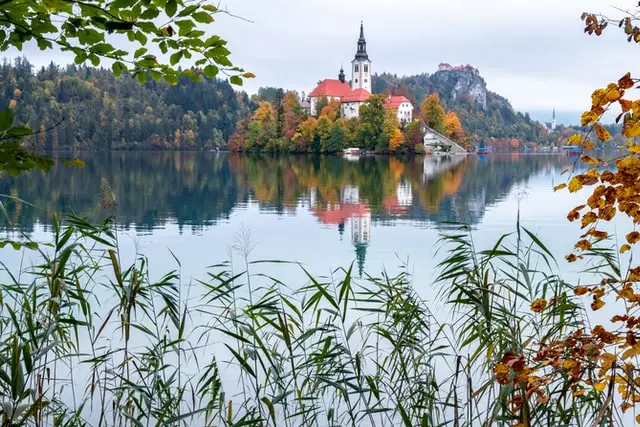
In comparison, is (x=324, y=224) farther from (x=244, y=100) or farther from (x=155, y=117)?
(x=244, y=100)

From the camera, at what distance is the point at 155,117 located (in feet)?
350

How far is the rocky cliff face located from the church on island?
57120 millimetres

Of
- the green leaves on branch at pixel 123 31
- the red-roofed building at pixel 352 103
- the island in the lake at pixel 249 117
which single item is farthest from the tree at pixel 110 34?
the red-roofed building at pixel 352 103

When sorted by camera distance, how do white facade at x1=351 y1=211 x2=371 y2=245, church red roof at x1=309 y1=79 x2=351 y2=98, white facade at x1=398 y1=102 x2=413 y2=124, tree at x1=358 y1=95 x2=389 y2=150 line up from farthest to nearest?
church red roof at x1=309 y1=79 x2=351 y2=98, white facade at x1=398 y1=102 x2=413 y2=124, tree at x1=358 y1=95 x2=389 y2=150, white facade at x1=351 y1=211 x2=371 y2=245

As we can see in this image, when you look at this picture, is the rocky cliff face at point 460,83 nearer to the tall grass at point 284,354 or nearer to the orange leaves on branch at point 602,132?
the tall grass at point 284,354

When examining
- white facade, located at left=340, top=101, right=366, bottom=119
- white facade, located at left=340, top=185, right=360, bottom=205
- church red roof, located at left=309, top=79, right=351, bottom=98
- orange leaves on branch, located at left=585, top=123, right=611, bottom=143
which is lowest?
white facade, located at left=340, top=185, right=360, bottom=205

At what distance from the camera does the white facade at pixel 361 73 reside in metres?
108

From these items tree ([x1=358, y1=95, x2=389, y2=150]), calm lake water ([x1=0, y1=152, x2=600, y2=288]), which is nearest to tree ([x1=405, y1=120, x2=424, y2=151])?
tree ([x1=358, y1=95, x2=389, y2=150])

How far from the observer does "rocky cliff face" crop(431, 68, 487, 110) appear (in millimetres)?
164750

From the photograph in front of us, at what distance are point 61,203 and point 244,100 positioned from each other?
104m

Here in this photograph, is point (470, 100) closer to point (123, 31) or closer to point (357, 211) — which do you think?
point (357, 211)

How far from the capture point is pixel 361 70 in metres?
108

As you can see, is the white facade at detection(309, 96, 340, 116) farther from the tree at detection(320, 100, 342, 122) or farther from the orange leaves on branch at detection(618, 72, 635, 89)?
the orange leaves on branch at detection(618, 72, 635, 89)

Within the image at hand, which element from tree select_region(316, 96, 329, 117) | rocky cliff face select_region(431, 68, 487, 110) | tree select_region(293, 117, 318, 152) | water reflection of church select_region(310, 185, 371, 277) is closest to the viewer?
water reflection of church select_region(310, 185, 371, 277)
